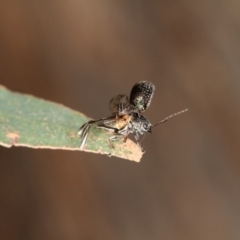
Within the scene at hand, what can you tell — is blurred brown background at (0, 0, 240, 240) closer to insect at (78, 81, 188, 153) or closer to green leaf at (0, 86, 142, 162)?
insect at (78, 81, 188, 153)

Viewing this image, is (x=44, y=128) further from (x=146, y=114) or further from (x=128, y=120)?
(x=146, y=114)

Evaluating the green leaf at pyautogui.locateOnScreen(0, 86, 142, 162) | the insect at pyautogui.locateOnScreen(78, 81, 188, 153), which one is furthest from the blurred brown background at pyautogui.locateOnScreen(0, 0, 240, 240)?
the green leaf at pyautogui.locateOnScreen(0, 86, 142, 162)

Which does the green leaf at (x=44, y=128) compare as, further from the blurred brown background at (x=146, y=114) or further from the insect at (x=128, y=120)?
the blurred brown background at (x=146, y=114)
